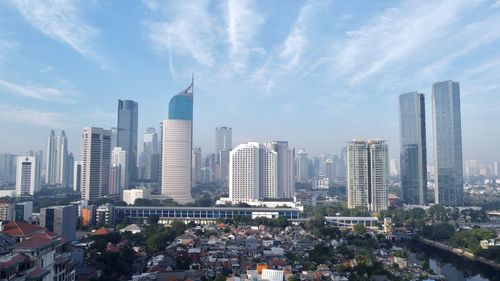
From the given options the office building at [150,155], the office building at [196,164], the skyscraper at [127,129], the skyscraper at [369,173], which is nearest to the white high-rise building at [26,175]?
the skyscraper at [127,129]

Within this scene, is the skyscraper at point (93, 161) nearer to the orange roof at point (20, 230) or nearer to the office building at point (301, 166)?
the orange roof at point (20, 230)

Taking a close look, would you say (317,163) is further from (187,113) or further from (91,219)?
(91,219)

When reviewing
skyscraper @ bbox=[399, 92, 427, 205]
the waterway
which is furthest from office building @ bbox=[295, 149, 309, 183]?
the waterway

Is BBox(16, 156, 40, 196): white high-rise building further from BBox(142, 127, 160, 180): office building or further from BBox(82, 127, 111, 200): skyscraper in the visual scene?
BBox(142, 127, 160, 180): office building

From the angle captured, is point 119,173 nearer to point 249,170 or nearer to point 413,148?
point 249,170

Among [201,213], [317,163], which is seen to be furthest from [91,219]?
[317,163]
